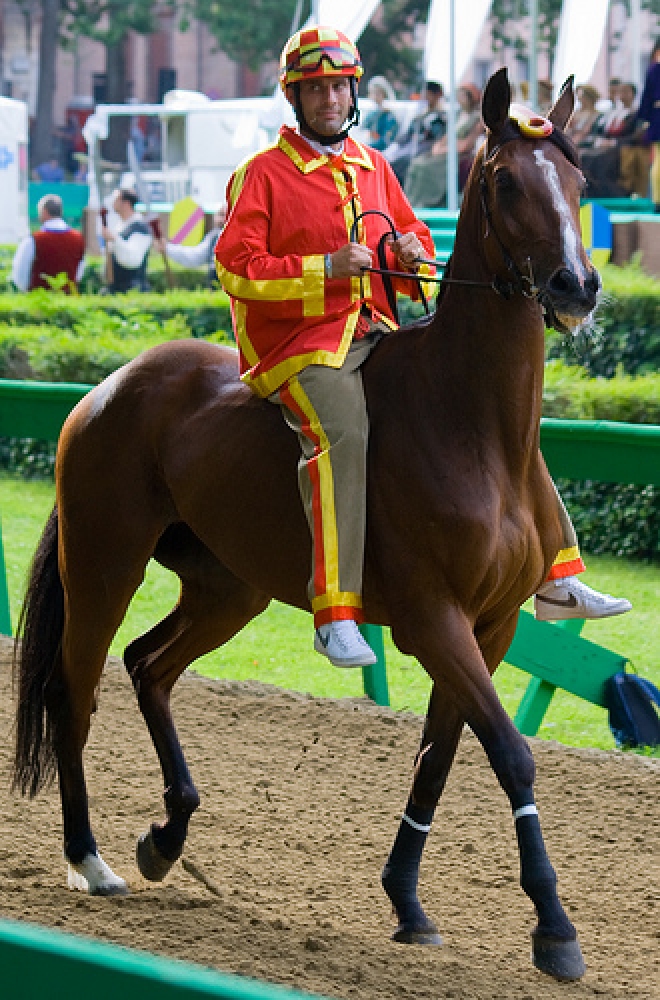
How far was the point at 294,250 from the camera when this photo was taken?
411cm

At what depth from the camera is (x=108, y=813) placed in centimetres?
509

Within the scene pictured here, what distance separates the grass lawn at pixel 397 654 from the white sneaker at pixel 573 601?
1.92 meters

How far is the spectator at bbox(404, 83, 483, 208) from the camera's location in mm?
17156

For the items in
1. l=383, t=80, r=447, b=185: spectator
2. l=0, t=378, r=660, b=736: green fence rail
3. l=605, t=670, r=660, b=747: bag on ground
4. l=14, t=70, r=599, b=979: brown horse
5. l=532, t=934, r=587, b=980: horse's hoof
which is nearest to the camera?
l=532, t=934, r=587, b=980: horse's hoof

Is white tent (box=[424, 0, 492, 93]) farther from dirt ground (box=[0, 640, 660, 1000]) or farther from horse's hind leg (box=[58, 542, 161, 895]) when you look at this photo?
horse's hind leg (box=[58, 542, 161, 895])

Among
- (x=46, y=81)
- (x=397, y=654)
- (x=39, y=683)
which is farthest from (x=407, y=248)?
(x=46, y=81)

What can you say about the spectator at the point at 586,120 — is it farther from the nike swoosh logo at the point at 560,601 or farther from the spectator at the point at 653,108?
the nike swoosh logo at the point at 560,601

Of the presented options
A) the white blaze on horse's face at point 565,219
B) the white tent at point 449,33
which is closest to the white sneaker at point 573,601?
the white blaze on horse's face at point 565,219

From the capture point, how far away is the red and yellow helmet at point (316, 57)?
3979mm

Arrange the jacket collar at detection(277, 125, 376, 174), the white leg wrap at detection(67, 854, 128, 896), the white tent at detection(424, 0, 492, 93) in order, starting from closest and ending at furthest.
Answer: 1. the jacket collar at detection(277, 125, 376, 174)
2. the white leg wrap at detection(67, 854, 128, 896)
3. the white tent at detection(424, 0, 492, 93)

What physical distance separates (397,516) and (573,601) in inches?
25.9

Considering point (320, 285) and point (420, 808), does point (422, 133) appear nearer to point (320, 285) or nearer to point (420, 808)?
point (320, 285)

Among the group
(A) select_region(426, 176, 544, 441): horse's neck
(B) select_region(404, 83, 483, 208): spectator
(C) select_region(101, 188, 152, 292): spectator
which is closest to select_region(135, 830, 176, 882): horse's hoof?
(A) select_region(426, 176, 544, 441): horse's neck

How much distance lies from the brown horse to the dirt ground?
0.61ft
